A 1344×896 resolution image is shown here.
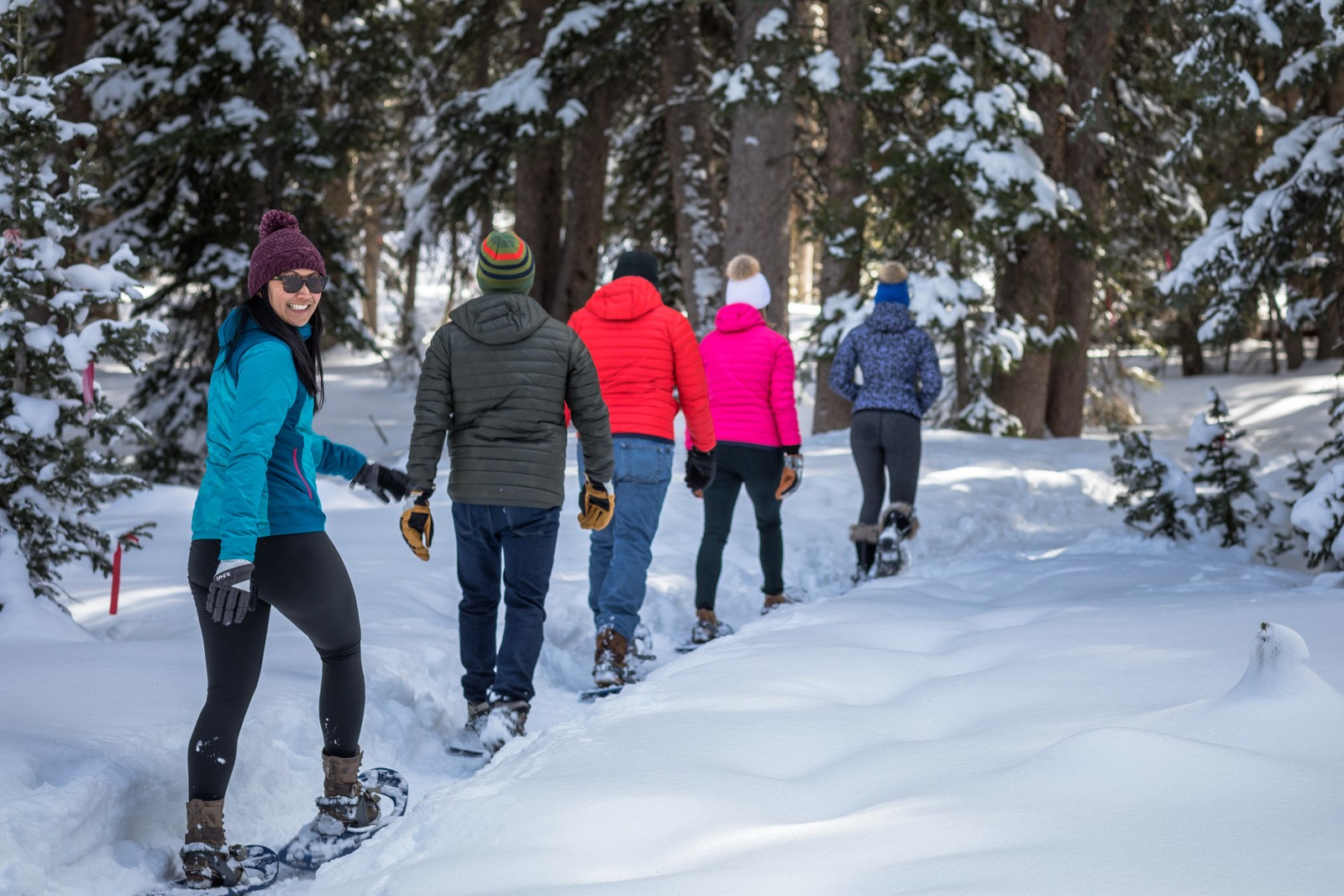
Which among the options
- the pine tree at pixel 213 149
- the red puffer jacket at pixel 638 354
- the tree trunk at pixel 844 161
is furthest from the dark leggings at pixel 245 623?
the pine tree at pixel 213 149

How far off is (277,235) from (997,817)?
105 inches

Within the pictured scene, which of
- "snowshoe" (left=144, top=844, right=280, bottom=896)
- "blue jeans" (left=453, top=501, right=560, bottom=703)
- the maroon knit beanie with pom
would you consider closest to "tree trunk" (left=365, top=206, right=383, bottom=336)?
"blue jeans" (left=453, top=501, right=560, bottom=703)

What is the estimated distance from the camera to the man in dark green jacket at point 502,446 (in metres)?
4.63

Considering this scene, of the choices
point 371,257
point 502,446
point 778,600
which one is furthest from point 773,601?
point 371,257

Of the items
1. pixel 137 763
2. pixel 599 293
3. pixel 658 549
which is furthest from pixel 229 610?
pixel 658 549

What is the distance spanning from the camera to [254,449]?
10.8ft

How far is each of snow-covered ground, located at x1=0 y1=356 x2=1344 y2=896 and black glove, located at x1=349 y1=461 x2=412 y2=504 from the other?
0.98 m

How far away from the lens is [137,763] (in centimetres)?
370

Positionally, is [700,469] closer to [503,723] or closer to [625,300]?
[625,300]

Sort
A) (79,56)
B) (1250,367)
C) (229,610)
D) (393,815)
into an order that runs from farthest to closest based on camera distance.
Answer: (1250,367) → (79,56) → (393,815) → (229,610)

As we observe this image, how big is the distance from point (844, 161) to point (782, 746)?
10.7 metres

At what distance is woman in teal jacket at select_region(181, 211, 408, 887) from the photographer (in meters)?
3.28

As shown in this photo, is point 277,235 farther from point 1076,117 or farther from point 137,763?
point 1076,117

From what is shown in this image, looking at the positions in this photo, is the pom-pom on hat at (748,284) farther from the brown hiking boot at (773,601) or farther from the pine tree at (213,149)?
the pine tree at (213,149)
